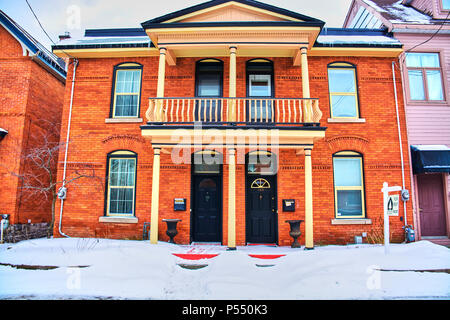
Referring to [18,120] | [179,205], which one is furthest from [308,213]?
[18,120]

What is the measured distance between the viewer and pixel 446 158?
7.48 meters

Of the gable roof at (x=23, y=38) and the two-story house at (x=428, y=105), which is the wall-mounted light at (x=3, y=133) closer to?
the gable roof at (x=23, y=38)

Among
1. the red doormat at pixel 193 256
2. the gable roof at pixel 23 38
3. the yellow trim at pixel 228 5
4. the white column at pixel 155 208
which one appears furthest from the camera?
the gable roof at pixel 23 38

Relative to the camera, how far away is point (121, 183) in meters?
8.05

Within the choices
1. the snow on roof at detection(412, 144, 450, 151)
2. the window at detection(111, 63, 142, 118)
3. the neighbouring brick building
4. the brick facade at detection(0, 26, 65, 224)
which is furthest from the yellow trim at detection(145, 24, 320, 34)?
the brick facade at detection(0, 26, 65, 224)

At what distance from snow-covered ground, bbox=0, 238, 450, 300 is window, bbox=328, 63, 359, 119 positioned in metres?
4.19

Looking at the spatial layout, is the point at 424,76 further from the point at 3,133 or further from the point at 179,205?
the point at 3,133

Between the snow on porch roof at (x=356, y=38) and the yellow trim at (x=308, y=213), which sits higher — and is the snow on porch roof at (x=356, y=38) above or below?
above

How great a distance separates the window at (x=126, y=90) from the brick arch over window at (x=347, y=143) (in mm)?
6216

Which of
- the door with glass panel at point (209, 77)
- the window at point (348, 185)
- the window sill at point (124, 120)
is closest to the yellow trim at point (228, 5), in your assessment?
the door with glass panel at point (209, 77)

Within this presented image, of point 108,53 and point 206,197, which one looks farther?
point 108,53

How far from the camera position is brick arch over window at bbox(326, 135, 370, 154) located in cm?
787

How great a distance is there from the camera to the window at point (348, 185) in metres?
7.76

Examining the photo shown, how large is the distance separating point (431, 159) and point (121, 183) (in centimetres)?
935
